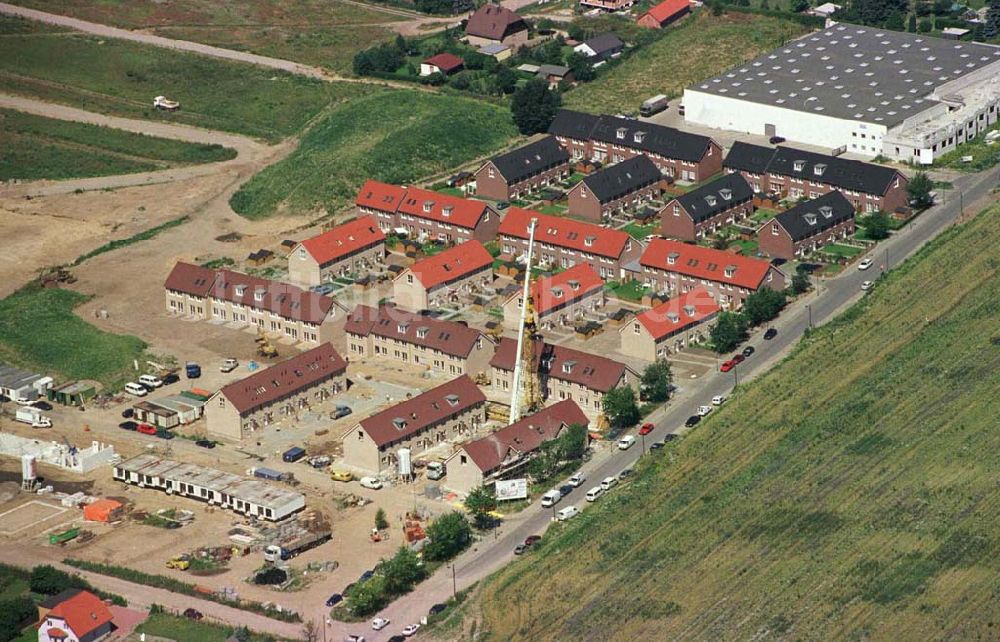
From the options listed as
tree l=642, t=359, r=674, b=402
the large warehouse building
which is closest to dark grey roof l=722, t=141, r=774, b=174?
the large warehouse building

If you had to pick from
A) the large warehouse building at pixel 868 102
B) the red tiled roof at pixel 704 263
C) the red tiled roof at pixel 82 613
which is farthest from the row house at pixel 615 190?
the red tiled roof at pixel 82 613

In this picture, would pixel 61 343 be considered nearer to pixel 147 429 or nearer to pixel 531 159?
pixel 147 429

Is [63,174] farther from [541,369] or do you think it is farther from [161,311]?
[541,369]

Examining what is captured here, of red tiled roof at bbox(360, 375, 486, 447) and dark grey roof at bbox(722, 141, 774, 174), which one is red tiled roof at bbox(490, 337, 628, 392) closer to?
red tiled roof at bbox(360, 375, 486, 447)

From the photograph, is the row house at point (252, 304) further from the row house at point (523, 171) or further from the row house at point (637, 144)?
the row house at point (637, 144)

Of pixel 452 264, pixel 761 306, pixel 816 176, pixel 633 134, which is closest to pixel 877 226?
pixel 816 176

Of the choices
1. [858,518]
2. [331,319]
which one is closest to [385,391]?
[331,319]
